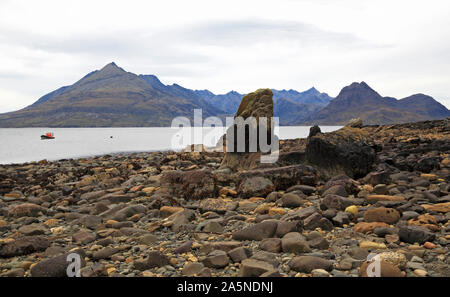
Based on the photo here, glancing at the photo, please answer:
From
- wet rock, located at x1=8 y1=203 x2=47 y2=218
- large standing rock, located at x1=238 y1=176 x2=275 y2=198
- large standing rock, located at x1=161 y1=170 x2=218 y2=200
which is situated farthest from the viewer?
large standing rock, located at x1=161 y1=170 x2=218 y2=200

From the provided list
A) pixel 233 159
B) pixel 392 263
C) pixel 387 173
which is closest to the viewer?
pixel 392 263

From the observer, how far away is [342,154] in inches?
498

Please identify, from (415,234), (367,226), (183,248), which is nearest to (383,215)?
(367,226)

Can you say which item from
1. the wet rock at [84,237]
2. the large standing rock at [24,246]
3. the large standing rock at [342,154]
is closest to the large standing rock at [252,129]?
the large standing rock at [342,154]

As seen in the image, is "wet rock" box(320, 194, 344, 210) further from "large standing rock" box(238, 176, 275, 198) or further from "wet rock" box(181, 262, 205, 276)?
"wet rock" box(181, 262, 205, 276)

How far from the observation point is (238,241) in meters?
6.66

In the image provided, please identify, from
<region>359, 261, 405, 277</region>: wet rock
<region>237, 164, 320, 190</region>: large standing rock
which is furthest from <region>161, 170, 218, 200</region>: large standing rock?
<region>359, 261, 405, 277</region>: wet rock

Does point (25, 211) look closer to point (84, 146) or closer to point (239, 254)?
point (239, 254)

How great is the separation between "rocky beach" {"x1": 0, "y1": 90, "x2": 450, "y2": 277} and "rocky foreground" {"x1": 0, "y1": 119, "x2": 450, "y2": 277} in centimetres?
2

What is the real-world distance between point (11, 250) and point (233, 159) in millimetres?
9498

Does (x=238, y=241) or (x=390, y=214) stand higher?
(x=390, y=214)

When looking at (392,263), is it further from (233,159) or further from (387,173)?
(233,159)

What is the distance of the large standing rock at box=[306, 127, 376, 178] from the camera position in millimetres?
12625
